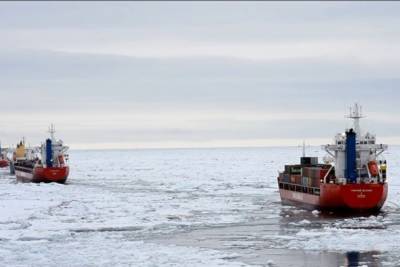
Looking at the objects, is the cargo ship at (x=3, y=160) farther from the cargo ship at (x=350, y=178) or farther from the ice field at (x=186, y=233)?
the cargo ship at (x=350, y=178)

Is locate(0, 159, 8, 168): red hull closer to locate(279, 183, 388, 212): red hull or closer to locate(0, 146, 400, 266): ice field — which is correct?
locate(0, 146, 400, 266): ice field

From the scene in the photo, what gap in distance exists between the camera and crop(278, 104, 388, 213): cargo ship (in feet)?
122

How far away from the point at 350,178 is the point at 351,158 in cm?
115

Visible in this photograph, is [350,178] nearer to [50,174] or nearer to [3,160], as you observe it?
[50,174]

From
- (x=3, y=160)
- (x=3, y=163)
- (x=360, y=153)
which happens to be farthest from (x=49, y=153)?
(x=3, y=160)

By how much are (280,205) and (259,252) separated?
22189 millimetres

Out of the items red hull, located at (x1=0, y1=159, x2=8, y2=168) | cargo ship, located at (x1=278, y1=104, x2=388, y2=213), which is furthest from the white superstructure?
red hull, located at (x1=0, y1=159, x2=8, y2=168)

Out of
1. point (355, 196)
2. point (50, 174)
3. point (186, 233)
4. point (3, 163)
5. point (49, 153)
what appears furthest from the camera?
point (3, 163)

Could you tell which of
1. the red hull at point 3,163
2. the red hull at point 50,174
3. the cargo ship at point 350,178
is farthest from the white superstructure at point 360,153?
the red hull at point 3,163

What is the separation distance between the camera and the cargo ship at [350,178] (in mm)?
37219

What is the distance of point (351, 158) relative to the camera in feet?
126

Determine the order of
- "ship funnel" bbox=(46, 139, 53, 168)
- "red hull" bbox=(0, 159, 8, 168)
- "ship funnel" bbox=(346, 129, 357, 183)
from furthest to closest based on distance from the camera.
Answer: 1. "red hull" bbox=(0, 159, 8, 168)
2. "ship funnel" bbox=(46, 139, 53, 168)
3. "ship funnel" bbox=(346, 129, 357, 183)

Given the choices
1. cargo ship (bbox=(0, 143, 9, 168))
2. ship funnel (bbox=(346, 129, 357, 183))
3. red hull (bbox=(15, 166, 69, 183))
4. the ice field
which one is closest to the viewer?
the ice field

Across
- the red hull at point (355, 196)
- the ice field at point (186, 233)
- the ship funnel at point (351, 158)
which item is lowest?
the ice field at point (186, 233)
